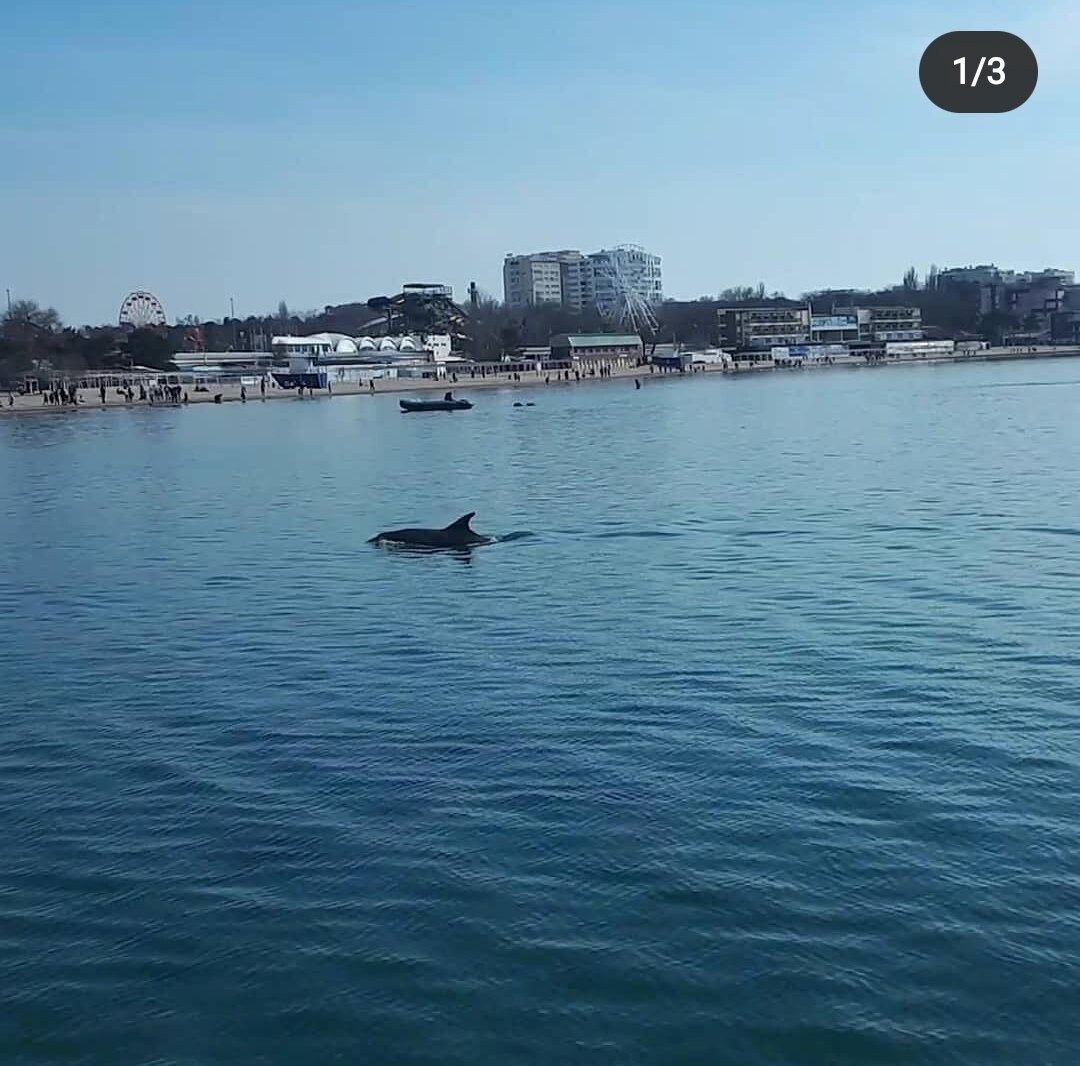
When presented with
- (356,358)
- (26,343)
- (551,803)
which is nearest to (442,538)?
(551,803)

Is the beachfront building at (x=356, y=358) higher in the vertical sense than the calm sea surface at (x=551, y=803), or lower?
higher

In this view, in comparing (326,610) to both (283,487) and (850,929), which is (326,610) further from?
(283,487)

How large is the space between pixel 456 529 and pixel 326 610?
22.2 ft

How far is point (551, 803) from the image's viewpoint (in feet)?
36.7

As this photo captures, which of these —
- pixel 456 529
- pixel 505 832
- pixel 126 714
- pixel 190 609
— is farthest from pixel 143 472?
pixel 505 832

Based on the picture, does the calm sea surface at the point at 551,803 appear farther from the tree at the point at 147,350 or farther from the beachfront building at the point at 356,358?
the tree at the point at 147,350

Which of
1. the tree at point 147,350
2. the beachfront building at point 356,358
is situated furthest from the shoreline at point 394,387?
the tree at point 147,350

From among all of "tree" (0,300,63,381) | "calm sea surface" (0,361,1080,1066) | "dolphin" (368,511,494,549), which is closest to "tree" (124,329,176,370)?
"tree" (0,300,63,381)

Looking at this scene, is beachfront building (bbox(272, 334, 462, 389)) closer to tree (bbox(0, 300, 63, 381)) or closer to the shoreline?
the shoreline

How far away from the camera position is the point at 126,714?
14.6 meters

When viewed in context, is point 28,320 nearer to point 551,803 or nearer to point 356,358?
point 356,358

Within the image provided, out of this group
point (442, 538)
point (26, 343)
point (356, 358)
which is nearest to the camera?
point (442, 538)

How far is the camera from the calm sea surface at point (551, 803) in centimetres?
800

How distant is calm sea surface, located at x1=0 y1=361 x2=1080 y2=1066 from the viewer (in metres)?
8.00
